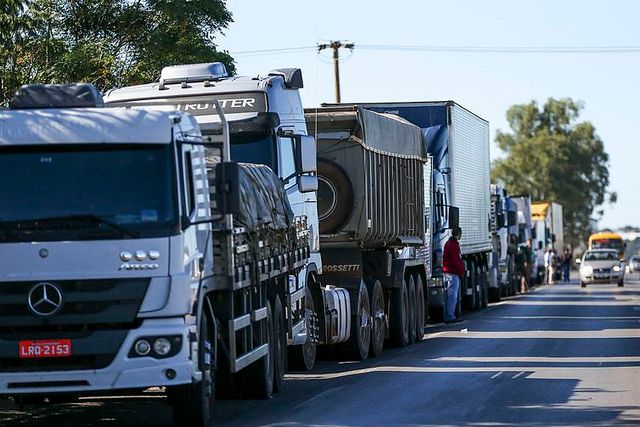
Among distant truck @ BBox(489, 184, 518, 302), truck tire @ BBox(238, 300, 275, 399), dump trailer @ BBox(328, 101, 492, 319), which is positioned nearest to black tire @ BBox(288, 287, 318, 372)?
truck tire @ BBox(238, 300, 275, 399)

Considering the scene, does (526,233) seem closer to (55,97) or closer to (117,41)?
(117,41)

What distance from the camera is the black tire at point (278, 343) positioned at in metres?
16.8

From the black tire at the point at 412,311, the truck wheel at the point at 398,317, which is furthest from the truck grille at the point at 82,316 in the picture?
the black tire at the point at 412,311

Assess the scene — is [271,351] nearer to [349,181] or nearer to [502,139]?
[349,181]

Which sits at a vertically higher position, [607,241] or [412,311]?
[607,241]

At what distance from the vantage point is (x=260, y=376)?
16141mm

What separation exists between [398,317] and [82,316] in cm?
1203

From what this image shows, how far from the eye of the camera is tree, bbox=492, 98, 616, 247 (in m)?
141

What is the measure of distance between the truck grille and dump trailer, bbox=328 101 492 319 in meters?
15.6

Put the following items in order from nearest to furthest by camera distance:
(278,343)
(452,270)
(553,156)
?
(278,343) → (452,270) → (553,156)

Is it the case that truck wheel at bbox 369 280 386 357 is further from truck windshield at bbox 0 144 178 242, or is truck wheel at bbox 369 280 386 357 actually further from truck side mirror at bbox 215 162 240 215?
truck windshield at bbox 0 144 178 242

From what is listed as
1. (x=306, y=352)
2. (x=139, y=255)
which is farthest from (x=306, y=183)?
(x=139, y=255)

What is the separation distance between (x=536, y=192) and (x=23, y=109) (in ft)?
422

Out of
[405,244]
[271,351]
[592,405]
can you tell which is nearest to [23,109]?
[271,351]
